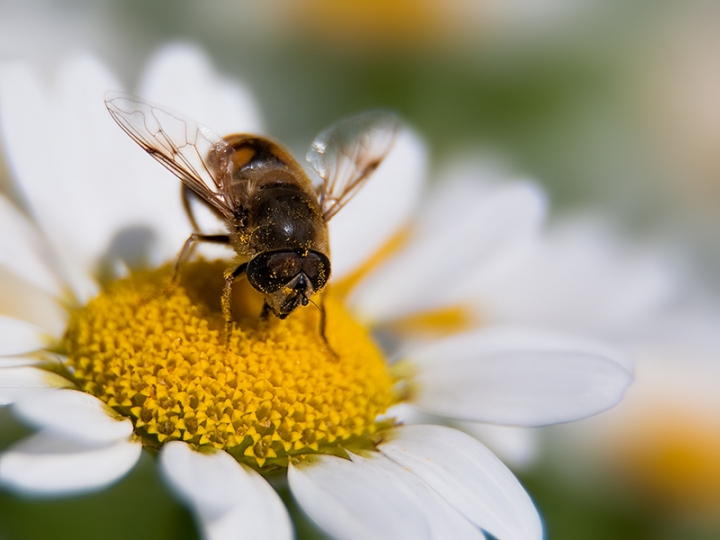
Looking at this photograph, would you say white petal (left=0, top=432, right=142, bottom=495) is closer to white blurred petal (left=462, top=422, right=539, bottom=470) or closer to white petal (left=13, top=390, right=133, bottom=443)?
white petal (left=13, top=390, right=133, bottom=443)

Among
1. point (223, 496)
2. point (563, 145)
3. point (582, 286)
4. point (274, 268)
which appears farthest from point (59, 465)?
point (563, 145)

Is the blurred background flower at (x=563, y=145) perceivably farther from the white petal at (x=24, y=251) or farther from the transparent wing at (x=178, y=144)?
the transparent wing at (x=178, y=144)

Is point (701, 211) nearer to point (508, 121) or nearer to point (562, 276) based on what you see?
point (508, 121)

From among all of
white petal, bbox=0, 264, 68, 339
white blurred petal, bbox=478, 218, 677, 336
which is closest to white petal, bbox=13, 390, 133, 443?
white petal, bbox=0, 264, 68, 339

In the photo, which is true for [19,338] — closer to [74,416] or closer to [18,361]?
[18,361]

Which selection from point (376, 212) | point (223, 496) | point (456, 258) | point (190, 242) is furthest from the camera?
point (376, 212)

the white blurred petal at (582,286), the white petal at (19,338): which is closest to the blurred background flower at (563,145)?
the white blurred petal at (582,286)
